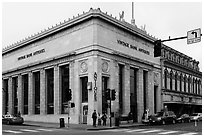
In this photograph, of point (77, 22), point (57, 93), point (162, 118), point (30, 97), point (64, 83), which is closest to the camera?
point (162, 118)

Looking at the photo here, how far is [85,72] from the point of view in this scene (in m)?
35.6

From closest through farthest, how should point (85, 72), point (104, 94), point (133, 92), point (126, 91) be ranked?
point (104, 94) < point (85, 72) < point (126, 91) < point (133, 92)

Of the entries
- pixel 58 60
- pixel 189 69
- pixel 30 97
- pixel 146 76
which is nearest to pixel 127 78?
pixel 146 76

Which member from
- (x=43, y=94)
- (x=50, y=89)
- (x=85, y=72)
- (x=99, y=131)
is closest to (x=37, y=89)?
(x=43, y=94)

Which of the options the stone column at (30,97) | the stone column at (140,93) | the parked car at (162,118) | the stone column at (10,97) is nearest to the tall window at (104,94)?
the parked car at (162,118)

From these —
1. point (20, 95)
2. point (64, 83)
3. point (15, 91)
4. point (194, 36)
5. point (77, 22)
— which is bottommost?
point (20, 95)

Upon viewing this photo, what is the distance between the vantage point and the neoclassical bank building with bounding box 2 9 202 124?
3550 centimetres

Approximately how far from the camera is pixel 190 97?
60.6 metres

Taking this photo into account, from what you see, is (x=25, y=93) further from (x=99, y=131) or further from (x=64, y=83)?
(x=99, y=131)

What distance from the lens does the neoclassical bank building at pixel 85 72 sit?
35.5 m

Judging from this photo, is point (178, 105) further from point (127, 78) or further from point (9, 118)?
point (9, 118)

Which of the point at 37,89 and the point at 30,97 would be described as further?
the point at 30,97

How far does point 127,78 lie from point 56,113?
32.0 ft

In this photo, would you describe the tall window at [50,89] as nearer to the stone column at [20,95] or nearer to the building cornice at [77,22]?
the building cornice at [77,22]
